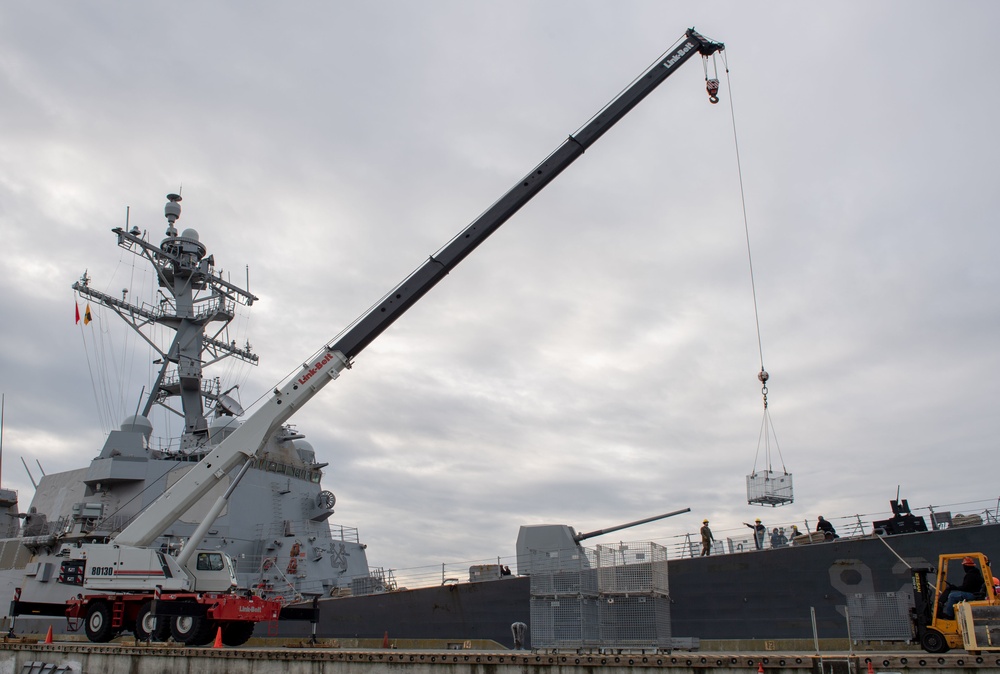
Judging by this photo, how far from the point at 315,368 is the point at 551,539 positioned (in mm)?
6893

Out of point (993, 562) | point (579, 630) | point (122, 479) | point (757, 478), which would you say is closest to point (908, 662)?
point (579, 630)

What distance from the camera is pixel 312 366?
14867 mm

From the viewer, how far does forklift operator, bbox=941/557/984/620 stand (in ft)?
29.4

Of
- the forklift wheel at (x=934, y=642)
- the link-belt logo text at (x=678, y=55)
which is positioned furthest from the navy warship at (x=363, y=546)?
A: the forklift wheel at (x=934, y=642)

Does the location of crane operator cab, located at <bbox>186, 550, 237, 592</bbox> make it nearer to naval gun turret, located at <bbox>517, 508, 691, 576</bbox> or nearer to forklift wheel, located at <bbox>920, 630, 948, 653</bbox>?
naval gun turret, located at <bbox>517, 508, 691, 576</bbox>

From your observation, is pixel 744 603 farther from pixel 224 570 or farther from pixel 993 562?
pixel 224 570

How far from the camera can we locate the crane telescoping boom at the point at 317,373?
1447 cm

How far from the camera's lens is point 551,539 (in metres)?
16.9

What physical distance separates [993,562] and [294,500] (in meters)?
19.1

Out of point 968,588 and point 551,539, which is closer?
point 968,588

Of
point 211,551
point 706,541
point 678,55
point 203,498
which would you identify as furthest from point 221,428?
point 678,55

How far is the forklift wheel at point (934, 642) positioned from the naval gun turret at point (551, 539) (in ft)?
23.5

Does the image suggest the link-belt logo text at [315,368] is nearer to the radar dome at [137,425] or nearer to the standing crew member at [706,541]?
the standing crew member at [706,541]

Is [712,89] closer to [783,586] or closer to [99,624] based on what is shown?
[783,586]
